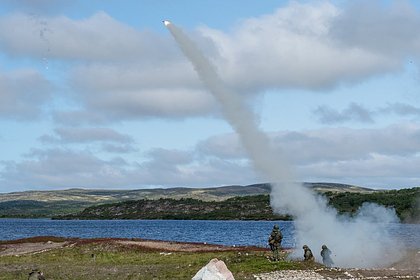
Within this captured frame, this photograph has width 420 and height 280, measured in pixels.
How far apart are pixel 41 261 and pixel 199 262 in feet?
46.9

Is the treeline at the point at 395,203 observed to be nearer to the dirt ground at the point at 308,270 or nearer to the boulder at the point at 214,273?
the dirt ground at the point at 308,270

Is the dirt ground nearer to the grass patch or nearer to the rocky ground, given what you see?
the rocky ground

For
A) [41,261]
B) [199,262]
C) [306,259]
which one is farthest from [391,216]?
[41,261]

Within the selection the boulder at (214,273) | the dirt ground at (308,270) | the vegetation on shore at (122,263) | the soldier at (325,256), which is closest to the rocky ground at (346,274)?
the dirt ground at (308,270)

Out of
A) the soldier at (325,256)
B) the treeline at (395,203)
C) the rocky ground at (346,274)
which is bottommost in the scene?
the rocky ground at (346,274)

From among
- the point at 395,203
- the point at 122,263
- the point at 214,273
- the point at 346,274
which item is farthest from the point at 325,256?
the point at 395,203

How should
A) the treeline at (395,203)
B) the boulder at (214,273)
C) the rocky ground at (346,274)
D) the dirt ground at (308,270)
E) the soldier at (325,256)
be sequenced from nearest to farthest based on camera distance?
1. the boulder at (214,273)
2. the rocky ground at (346,274)
3. the dirt ground at (308,270)
4. the soldier at (325,256)
5. the treeline at (395,203)

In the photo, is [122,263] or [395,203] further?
[395,203]

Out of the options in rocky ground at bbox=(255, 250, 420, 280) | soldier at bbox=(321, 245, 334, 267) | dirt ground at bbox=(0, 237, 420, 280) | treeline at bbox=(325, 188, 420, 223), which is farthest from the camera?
treeline at bbox=(325, 188, 420, 223)

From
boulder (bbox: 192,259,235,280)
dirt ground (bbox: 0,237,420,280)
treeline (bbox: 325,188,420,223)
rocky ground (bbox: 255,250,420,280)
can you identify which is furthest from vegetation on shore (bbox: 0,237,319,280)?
treeline (bbox: 325,188,420,223)

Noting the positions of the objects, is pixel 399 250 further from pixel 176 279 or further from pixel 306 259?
pixel 176 279

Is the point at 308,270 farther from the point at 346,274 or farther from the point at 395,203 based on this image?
Result: the point at 395,203

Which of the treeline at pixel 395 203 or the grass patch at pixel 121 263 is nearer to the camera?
the grass patch at pixel 121 263

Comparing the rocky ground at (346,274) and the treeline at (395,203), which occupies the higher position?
the treeline at (395,203)
